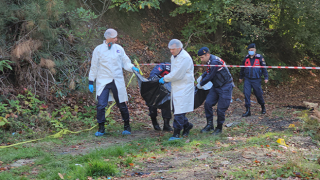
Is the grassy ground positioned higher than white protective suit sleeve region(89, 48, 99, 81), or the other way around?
white protective suit sleeve region(89, 48, 99, 81)

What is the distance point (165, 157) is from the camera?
4535 millimetres

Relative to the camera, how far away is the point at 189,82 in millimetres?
5691

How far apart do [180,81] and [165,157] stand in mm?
1673

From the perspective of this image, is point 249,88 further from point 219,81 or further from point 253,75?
point 219,81

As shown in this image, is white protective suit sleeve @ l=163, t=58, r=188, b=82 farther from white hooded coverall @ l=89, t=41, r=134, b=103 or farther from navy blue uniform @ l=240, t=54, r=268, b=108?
navy blue uniform @ l=240, t=54, r=268, b=108

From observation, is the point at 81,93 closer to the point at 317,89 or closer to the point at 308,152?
the point at 308,152

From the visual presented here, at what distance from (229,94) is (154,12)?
28.2 feet

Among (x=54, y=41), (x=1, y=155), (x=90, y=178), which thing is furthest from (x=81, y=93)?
(x=90, y=178)

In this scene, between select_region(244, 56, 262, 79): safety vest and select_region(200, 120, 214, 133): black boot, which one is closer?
select_region(200, 120, 214, 133): black boot

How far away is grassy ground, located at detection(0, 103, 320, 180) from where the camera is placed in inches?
141

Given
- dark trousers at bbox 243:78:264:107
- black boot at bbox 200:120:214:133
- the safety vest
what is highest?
the safety vest

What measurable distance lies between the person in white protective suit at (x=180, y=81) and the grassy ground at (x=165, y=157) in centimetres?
54

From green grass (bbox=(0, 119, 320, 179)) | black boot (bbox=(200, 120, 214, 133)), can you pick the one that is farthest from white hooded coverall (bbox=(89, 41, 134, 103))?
black boot (bbox=(200, 120, 214, 133))

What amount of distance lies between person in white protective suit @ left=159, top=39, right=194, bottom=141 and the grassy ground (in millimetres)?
536
